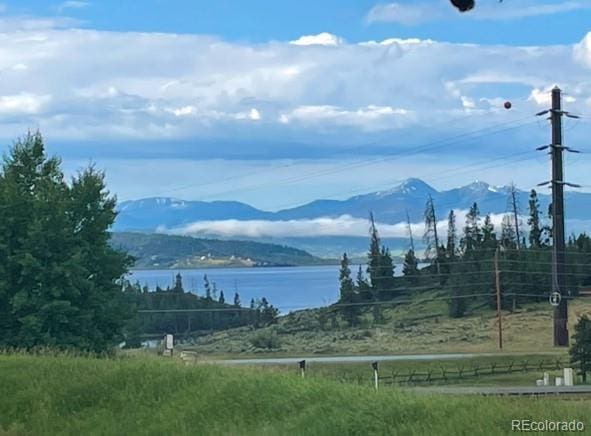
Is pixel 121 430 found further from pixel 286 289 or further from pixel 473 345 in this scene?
pixel 286 289

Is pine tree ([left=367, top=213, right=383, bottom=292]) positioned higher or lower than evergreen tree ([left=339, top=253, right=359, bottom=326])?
higher

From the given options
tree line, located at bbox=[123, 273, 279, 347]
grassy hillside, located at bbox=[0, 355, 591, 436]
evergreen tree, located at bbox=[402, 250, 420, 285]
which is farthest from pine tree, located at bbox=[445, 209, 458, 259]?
grassy hillside, located at bbox=[0, 355, 591, 436]

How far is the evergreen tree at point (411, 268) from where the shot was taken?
79106 mm

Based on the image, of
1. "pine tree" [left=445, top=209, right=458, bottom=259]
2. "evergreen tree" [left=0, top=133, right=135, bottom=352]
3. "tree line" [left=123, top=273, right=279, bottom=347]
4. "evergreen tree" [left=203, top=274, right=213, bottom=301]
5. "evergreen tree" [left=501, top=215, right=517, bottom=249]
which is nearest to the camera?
"evergreen tree" [left=0, top=133, right=135, bottom=352]

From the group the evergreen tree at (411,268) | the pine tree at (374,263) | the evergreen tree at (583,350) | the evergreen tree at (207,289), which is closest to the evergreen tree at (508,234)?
the evergreen tree at (411,268)

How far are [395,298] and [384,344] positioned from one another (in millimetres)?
22598

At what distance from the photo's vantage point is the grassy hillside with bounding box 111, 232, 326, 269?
461 ft

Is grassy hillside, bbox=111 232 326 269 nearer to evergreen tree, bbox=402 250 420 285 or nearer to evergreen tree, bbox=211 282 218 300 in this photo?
evergreen tree, bbox=211 282 218 300

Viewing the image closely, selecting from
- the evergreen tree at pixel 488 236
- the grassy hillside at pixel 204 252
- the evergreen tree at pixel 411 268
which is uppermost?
the grassy hillside at pixel 204 252

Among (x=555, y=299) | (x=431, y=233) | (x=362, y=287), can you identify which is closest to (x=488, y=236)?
(x=431, y=233)

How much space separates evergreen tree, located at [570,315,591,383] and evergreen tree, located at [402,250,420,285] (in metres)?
42.2

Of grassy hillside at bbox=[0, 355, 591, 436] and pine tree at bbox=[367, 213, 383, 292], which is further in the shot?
pine tree at bbox=[367, 213, 383, 292]

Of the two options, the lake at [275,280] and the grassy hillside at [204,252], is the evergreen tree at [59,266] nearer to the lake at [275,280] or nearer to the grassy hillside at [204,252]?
the lake at [275,280]

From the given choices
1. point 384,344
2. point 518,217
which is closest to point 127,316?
point 384,344
